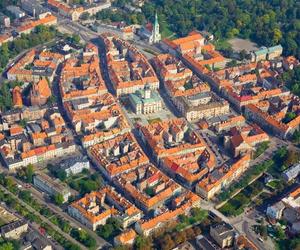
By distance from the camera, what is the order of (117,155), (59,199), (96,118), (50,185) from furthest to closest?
(96,118) → (117,155) → (50,185) → (59,199)

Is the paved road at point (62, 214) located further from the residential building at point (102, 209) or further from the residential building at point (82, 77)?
the residential building at point (82, 77)

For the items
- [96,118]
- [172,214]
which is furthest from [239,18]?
[172,214]

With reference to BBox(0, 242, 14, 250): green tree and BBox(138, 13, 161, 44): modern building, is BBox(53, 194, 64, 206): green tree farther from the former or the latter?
BBox(138, 13, 161, 44): modern building

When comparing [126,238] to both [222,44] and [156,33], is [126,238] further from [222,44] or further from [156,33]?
[222,44]

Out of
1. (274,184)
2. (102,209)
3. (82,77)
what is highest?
(82,77)

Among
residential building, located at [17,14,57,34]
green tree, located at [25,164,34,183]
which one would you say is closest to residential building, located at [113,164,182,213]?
green tree, located at [25,164,34,183]
